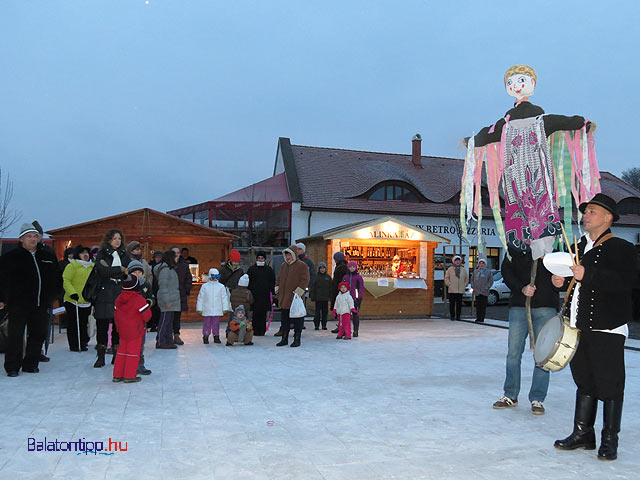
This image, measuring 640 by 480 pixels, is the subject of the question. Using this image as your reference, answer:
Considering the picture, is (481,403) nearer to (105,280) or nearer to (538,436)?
(538,436)

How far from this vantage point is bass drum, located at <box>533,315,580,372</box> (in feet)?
12.3

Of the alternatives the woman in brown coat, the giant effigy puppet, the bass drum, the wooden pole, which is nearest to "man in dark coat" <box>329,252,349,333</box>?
the woman in brown coat

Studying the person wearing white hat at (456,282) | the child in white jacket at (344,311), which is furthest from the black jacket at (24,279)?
the person wearing white hat at (456,282)

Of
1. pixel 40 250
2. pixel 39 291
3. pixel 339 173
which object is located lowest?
pixel 39 291

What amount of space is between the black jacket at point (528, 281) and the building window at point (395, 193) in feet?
65.2

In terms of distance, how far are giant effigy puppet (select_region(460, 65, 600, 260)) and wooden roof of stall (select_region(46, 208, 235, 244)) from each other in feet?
29.0

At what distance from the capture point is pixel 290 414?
15.4 feet

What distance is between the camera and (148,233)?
12.9m

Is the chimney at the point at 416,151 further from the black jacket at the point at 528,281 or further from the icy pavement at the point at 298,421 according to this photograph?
the black jacket at the point at 528,281

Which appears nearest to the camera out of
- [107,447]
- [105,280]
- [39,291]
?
[107,447]

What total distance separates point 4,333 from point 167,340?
2.27 metres

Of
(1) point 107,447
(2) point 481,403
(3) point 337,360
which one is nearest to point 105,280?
(3) point 337,360

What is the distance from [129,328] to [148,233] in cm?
722

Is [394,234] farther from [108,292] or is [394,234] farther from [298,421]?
[298,421]
